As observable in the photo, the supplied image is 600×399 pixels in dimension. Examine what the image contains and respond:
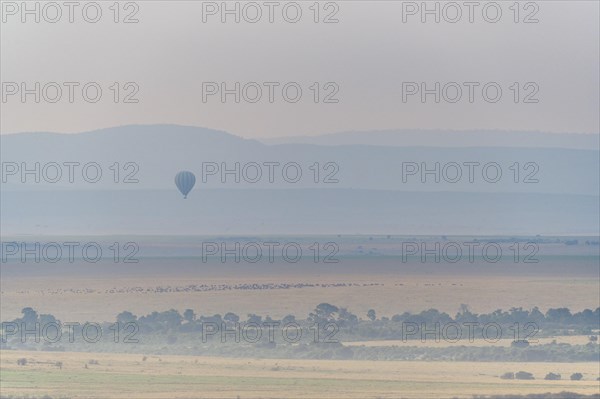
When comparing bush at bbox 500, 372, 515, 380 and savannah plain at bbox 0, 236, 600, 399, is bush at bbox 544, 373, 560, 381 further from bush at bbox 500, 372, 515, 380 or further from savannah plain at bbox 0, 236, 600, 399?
bush at bbox 500, 372, 515, 380

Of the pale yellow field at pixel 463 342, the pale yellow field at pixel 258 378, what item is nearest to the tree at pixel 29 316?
the pale yellow field at pixel 258 378

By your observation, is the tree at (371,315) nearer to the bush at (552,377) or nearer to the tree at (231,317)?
the tree at (231,317)

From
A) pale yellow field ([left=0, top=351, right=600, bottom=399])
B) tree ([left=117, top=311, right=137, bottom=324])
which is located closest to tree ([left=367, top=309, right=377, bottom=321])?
pale yellow field ([left=0, top=351, right=600, bottom=399])

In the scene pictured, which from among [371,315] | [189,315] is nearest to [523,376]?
[371,315]

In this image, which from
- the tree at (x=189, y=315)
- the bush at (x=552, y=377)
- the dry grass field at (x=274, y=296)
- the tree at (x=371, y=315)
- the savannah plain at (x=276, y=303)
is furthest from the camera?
the tree at (x=371, y=315)

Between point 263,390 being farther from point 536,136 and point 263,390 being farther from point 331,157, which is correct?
point 536,136

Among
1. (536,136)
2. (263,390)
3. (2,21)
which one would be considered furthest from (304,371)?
(2,21)
